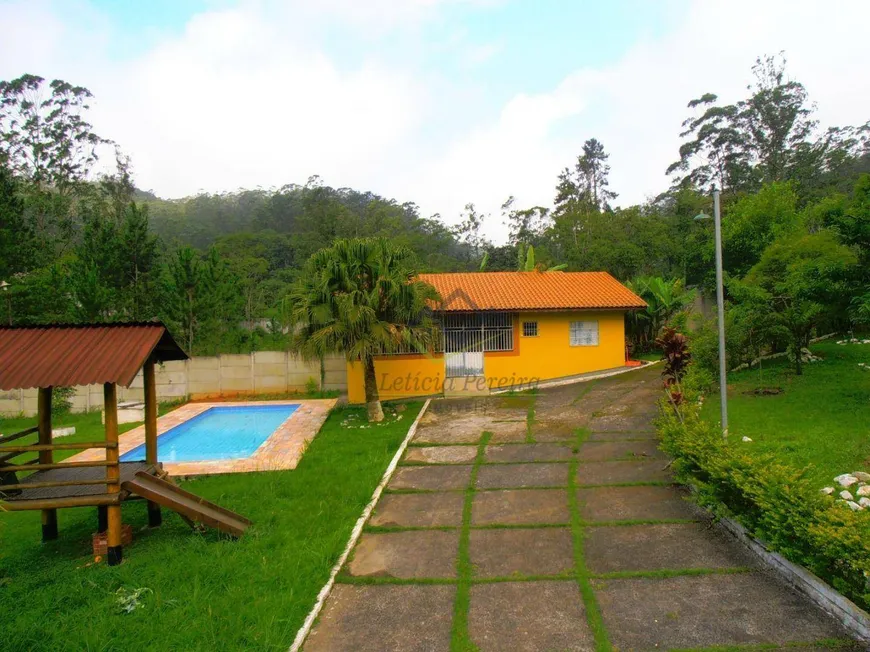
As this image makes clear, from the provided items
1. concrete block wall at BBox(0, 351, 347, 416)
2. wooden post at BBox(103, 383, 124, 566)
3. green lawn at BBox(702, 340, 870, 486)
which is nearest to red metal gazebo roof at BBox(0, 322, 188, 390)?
wooden post at BBox(103, 383, 124, 566)

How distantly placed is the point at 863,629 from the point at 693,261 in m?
25.5

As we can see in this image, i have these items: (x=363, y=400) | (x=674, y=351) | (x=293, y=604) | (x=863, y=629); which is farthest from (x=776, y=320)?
(x=293, y=604)

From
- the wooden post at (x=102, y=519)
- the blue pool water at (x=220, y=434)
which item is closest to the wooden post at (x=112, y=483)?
the wooden post at (x=102, y=519)

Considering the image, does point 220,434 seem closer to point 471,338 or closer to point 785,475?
point 471,338

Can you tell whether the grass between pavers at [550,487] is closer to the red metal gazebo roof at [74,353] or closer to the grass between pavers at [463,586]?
the grass between pavers at [463,586]

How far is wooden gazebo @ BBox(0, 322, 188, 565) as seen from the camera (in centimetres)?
607

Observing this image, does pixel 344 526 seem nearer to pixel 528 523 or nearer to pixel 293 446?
pixel 528 523

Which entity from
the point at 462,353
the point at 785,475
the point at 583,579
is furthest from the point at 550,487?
the point at 462,353

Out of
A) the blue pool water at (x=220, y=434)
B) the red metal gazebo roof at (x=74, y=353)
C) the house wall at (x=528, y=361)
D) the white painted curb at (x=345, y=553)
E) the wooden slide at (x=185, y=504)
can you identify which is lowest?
the blue pool water at (x=220, y=434)

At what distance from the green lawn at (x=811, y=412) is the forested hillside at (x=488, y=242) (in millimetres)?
1237

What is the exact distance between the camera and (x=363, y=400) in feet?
53.7

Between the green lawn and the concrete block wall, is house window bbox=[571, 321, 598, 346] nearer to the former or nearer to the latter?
the green lawn

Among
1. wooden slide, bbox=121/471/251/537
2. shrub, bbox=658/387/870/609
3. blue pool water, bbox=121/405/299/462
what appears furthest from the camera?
blue pool water, bbox=121/405/299/462

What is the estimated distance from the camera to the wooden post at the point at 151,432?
7.52 m
